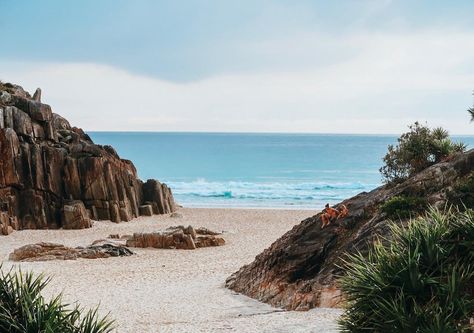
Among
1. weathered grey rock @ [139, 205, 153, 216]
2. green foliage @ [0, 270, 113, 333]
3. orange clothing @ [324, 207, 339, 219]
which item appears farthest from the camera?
weathered grey rock @ [139, 205, 153, 216]

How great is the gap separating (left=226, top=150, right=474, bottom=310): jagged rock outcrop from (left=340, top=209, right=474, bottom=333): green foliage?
18.1 feet

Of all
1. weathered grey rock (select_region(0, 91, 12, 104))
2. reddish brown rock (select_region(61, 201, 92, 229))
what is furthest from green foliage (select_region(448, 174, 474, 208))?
weathered grey rock (select_region(0, 91, 12, 104))

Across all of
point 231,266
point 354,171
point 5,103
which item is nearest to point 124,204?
point 5,103

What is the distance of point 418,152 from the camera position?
21328 mm

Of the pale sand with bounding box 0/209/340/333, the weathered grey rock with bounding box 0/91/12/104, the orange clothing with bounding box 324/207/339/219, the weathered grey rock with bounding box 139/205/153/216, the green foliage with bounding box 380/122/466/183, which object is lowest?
the pale sand with bounding box 0/209/340/333

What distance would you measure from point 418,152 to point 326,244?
545 centimetres

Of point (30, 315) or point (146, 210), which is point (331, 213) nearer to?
point (30, 315)

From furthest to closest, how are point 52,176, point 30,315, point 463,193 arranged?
1. point 52,176
2. point 463,193
3. point 30,315

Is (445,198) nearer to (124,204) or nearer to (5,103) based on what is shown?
(124,204)

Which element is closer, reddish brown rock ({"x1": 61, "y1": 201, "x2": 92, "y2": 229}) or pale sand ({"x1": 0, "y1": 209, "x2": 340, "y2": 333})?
pale sand ({"x1": 0, "y1": 209, "x2": 340, "y2": 333})

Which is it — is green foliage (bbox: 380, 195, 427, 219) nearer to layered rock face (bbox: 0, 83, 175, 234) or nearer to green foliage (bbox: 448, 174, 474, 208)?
green foliage (bbox: 448, 174, 474, 208)

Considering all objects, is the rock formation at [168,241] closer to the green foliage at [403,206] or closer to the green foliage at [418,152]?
the green foliage at [418,152]

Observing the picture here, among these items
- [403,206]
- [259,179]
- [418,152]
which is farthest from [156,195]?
[259,179]

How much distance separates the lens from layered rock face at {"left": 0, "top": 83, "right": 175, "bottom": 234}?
39625 mm
